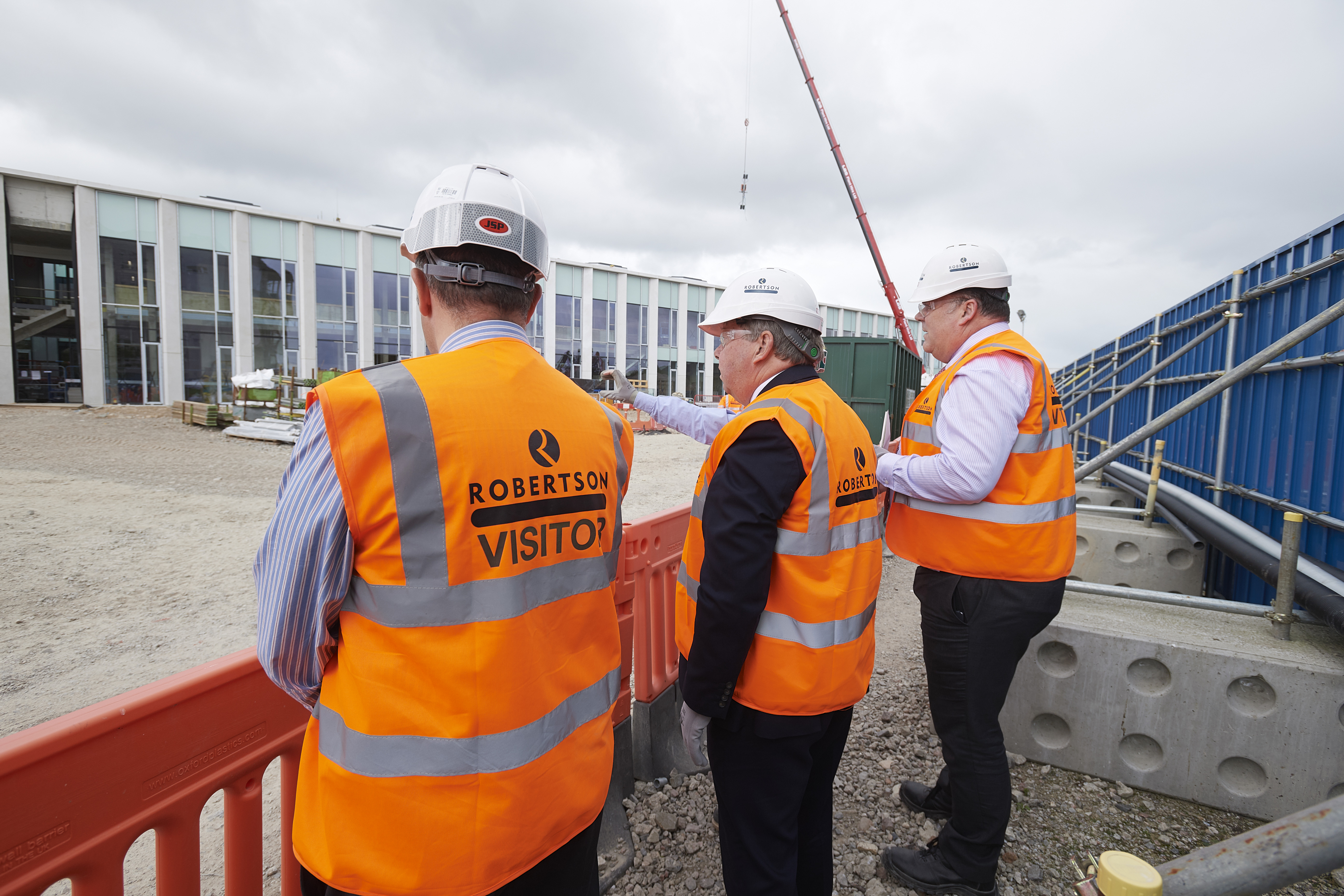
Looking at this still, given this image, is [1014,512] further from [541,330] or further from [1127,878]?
[541,330]

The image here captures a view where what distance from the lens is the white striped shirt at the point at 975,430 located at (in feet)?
7.54

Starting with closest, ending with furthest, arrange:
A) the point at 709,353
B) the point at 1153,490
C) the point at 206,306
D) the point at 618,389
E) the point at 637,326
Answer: the point at 618,389 < the point at 1153,490 < the point at 206,306 < the point at 637,326 < the point at 709,353

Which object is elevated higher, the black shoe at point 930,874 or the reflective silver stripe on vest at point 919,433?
the reflective silver stripe on vest at point 919,433

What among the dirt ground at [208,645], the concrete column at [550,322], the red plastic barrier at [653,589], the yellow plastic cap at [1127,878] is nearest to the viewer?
the yellow plastic cap at [1127,878]

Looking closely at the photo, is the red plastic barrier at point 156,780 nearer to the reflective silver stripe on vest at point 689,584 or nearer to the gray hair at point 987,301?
the reflective silver stripe on vest at point 689,584

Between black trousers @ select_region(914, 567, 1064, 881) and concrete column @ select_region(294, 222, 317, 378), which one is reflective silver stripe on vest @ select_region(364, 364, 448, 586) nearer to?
black trousers @ select_region(914, 567, 1064, 881)

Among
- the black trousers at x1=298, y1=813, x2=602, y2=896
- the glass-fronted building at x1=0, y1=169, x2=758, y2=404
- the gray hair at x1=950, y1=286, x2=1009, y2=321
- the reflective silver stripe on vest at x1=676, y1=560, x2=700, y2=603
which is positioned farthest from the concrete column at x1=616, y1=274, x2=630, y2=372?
the black trousers at x1=298, y1=813, x2=602, y2=896

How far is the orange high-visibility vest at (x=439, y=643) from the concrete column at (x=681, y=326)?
124 ft

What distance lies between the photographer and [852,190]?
16625 millimetres

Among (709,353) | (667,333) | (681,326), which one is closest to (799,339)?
(667,333)

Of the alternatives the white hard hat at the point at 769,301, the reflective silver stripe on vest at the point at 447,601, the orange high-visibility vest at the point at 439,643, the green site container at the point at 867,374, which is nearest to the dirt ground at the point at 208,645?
the orange high-visibility vest at the point at 439,643

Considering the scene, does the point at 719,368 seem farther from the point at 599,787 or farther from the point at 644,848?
the point at 644,848

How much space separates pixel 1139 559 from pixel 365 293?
29.5 meters

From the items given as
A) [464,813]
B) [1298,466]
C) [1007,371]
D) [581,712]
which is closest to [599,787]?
[581,712]
